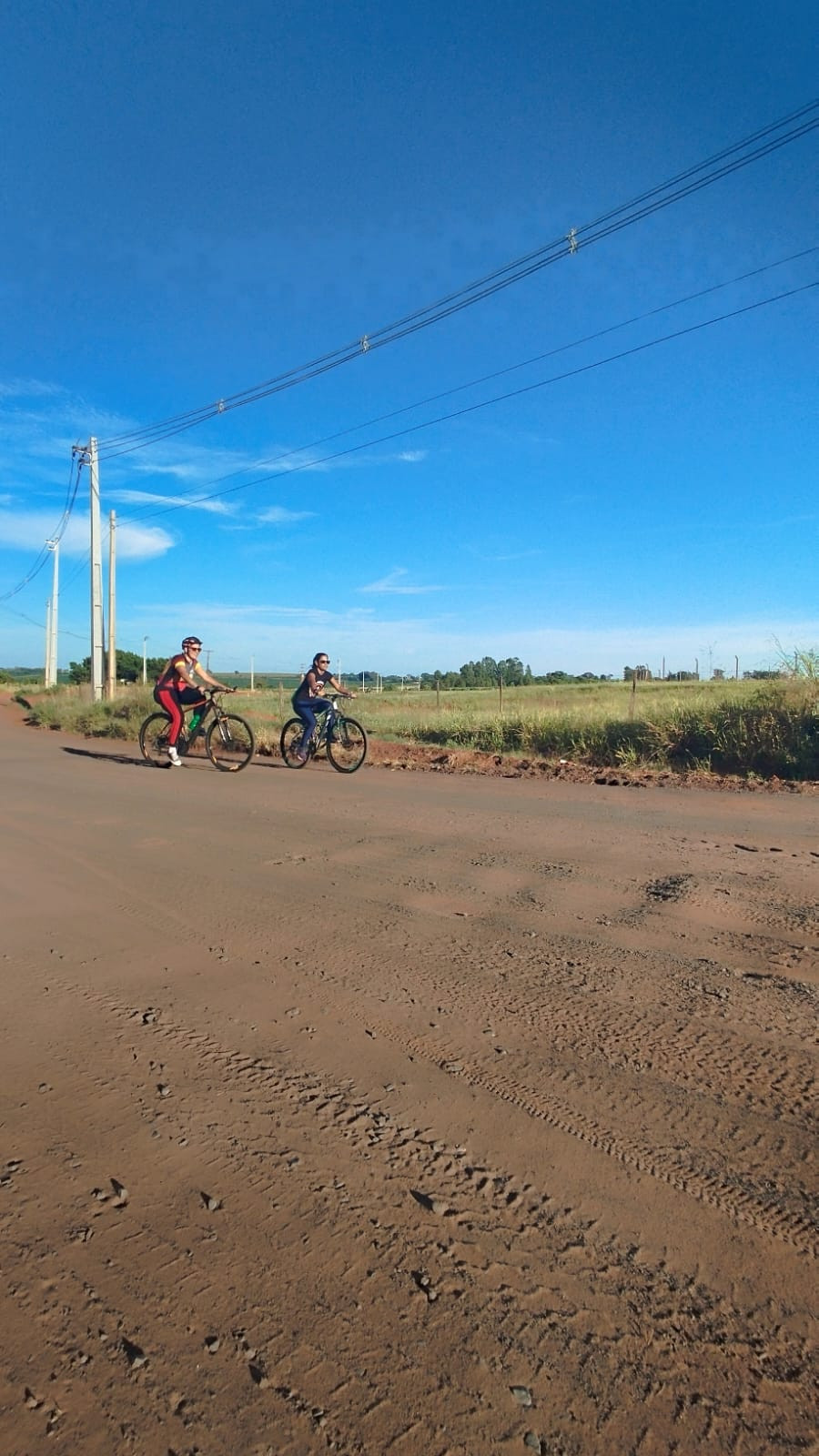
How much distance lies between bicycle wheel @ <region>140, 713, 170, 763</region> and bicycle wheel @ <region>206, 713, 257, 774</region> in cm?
71

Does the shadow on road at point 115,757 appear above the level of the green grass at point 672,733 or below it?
below

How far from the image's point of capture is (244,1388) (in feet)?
5.05

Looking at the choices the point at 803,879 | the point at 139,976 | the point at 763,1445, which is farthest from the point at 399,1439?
the point at 803,879

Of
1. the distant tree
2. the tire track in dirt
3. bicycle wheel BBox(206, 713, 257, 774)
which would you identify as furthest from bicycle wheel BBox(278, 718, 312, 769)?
the distant tree

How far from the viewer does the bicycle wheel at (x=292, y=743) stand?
1148 cm

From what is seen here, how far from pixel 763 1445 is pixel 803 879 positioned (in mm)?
3953

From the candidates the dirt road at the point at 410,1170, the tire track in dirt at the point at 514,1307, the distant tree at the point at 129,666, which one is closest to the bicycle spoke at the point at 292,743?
the dirt road at the point at 410,1170

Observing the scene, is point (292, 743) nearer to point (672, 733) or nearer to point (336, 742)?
point (336, 742)

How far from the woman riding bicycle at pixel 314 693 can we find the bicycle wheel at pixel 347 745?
0.33 m

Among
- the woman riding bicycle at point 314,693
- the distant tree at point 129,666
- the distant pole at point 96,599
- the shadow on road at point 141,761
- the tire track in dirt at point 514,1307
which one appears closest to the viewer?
the tire track in dirt at point 514,1307

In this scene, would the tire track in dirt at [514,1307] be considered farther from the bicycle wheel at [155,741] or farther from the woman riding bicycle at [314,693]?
the bicycle wheel at [155,741]

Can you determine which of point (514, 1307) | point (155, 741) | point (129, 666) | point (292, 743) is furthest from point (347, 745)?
point (129, 666)

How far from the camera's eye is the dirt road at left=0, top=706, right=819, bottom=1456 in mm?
1516

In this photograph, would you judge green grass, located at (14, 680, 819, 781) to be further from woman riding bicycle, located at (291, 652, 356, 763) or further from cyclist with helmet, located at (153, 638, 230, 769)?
woman riding bicycle, located at (291, 652, 356, 763)
